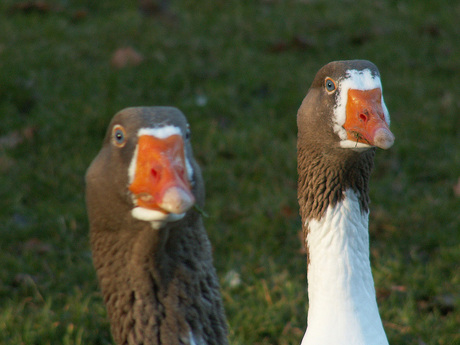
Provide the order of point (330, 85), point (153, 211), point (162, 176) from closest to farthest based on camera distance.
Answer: point (162, 176), point (153, 211), point (330, 85)

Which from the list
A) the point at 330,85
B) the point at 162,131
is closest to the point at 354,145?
the point at 330,85

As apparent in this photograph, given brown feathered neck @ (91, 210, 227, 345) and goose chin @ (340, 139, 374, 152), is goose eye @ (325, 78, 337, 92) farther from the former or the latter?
brown feathered neck @ (91, 210, 227, 345)

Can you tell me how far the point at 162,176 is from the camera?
2617mm

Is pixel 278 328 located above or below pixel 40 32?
below

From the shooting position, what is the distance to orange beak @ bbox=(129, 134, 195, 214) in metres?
2.50

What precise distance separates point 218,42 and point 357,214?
4903mm

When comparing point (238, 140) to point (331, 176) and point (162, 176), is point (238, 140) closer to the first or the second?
point (331, 176)

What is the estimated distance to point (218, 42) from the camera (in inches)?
297

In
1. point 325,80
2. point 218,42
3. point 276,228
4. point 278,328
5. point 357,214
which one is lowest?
point 278,328

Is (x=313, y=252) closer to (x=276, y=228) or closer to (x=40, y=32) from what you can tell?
(x=276, y=228)

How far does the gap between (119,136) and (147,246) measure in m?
0.53

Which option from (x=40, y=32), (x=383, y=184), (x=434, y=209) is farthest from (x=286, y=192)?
(x=40, y=32)

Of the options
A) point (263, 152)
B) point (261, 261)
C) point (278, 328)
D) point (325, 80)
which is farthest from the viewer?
point (263, 152)

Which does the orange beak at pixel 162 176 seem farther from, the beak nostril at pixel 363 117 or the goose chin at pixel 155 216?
the beak nostril at pixel 363 117
